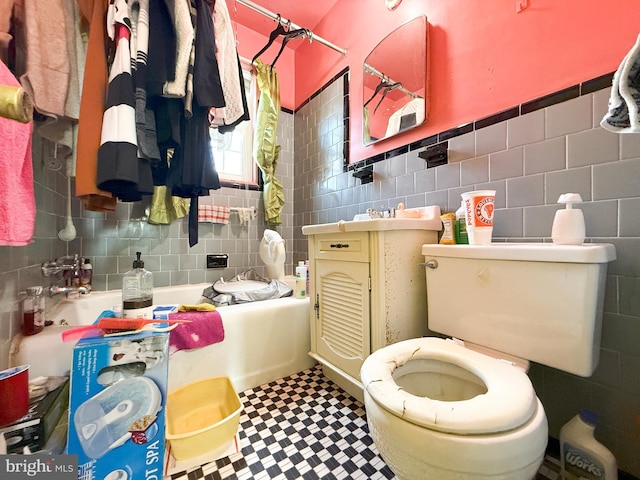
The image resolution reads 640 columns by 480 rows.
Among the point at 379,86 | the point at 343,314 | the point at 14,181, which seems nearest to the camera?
the point at 14,181

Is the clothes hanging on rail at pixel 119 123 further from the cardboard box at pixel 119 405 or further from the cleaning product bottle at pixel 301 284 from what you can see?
the cleaning product bottle at pixel 301 284

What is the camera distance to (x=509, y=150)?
1021 mm

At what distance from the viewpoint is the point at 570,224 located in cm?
76

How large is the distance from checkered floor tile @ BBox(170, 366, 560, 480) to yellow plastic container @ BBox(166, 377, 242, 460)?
76 mm

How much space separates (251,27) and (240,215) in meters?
1.59

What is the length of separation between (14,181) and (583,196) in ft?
5.36

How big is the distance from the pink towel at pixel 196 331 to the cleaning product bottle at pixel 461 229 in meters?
1.14

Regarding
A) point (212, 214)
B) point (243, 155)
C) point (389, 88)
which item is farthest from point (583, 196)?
point (243, 155)

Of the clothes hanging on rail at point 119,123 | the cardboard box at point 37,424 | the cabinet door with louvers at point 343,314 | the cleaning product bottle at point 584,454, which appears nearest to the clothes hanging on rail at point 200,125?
the clothes hanging on rail at point 119,123

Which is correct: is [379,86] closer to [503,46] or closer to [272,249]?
[503,46]

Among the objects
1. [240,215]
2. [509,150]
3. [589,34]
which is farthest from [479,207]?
[240,215]

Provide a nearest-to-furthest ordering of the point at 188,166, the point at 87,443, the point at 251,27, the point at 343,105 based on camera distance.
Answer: the point at 87,443, the point at 188,166, the point at 343,105, the point at 251,27

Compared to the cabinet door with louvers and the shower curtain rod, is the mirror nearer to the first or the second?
the shower curtain rod

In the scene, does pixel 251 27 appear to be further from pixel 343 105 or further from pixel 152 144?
pixel 152 144
